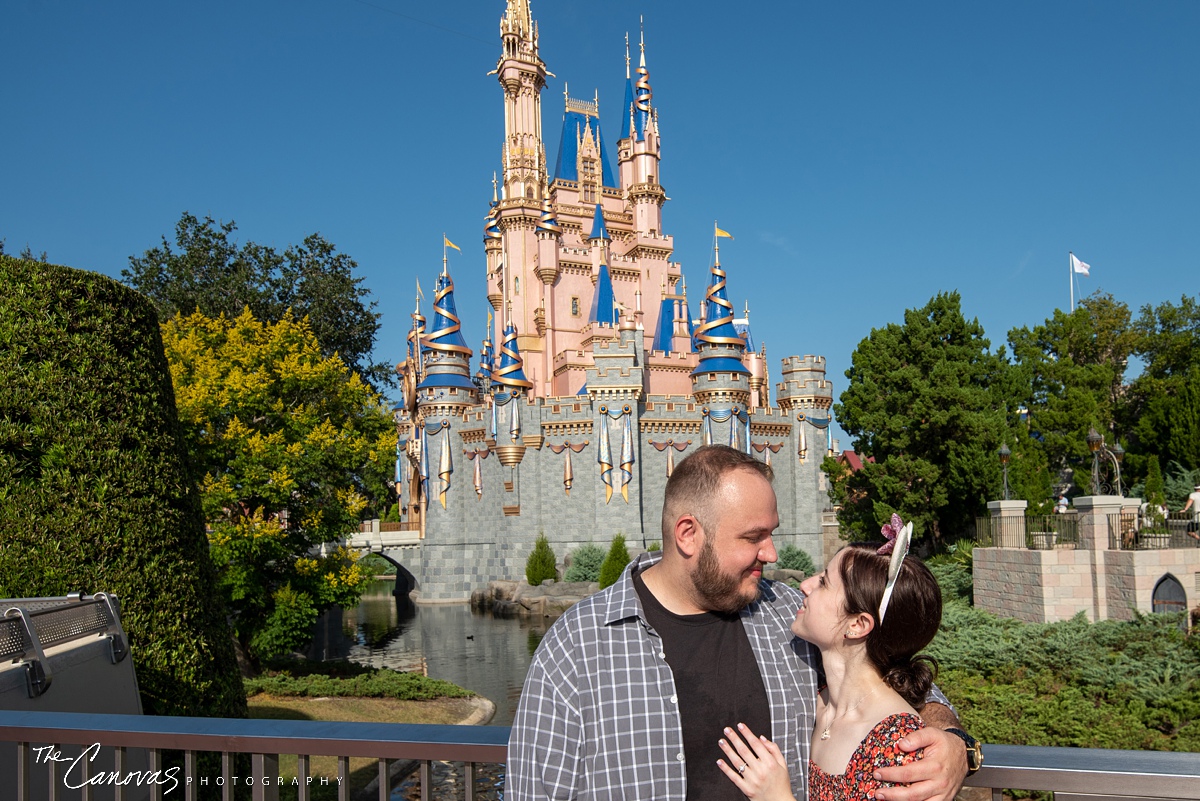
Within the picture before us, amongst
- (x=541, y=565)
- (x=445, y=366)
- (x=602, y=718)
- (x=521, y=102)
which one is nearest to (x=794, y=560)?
(x=541, y=565)

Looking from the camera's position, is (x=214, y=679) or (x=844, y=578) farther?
(x=214, y=679)

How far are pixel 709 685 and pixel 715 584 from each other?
267 millimetres

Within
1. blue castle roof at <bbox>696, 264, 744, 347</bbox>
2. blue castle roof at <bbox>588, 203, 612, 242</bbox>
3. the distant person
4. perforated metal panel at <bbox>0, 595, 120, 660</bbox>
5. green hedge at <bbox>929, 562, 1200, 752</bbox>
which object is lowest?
green hedge at <bbox>929, 562, 1200, 752</bbox>

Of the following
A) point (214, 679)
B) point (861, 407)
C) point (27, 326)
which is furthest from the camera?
point (861, 407)

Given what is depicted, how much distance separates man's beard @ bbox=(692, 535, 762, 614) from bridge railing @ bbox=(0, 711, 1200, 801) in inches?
25.9

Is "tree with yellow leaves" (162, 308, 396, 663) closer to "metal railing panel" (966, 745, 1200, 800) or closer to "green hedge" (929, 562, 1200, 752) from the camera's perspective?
"green hedge" (929, 562, 1200, 752)

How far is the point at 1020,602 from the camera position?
625 inches

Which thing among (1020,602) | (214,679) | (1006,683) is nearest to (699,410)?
(1020,602)

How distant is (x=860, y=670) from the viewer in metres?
2.24

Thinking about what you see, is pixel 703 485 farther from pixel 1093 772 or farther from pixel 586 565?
pixel 586 565

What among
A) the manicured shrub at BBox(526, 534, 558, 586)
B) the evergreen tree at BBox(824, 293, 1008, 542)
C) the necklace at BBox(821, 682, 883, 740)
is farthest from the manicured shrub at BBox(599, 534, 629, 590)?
the necklace at BBox(821, 682, 883, 740)

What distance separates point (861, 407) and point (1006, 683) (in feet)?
45.2

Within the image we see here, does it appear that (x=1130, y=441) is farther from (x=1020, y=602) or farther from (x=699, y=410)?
(x=1020, y=602)

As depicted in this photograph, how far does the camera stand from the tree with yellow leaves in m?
14.0
